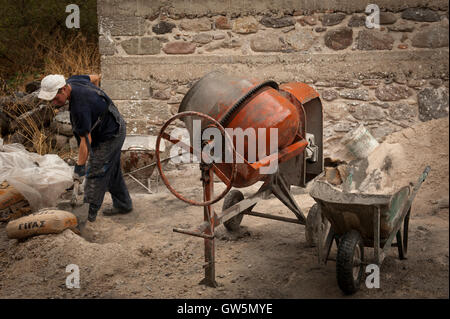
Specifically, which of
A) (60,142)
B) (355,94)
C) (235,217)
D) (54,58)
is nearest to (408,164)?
(355,94)

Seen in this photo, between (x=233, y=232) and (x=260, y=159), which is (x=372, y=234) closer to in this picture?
(x=260, y=159)

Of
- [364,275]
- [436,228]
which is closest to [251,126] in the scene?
[364,275]

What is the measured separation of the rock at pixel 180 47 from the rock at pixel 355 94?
2123mm

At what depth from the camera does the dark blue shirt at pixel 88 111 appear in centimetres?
454

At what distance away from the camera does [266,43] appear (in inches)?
254

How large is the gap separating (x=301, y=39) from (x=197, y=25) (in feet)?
4.66

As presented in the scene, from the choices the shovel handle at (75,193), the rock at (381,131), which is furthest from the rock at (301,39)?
the shovel handle at (75,193)

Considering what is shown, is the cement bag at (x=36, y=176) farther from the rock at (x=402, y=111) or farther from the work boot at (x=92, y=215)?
the rock at (x=402, y=111)

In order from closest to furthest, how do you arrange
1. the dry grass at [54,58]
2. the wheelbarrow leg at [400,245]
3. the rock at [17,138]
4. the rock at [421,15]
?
the wheelbarrow leg at [400,245] → the rock at [421,15] → the rock at [17,138] → the dry grass at [54,58]

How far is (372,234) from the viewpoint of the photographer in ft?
11.4

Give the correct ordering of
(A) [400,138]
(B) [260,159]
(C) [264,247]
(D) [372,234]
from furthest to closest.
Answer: (A) [400,138] → (C) [264,247] → (B) [260,159] → (D) [372,234]

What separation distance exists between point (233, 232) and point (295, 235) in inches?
23.9

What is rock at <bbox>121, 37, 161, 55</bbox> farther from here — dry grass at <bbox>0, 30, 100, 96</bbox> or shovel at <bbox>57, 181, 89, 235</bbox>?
shovel at <bbox>57, 181, 89, 235</bbox>

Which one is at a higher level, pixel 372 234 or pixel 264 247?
pixel 372 234
